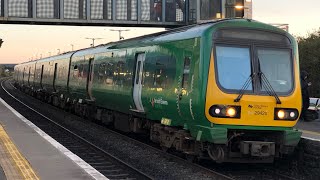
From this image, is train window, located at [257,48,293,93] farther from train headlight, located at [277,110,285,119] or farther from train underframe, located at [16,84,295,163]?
train underframe, located at [16,84,295,163]

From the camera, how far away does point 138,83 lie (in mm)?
13531

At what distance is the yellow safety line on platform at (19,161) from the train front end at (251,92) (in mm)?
3307

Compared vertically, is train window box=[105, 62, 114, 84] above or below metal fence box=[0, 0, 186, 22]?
below

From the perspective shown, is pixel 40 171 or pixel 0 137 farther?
pixel 0 137

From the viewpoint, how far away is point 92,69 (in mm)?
19344

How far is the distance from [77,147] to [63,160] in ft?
13.8

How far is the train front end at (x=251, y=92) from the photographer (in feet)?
Answer: 30.6

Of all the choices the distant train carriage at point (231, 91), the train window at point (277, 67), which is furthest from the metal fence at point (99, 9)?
the train window at point (277, 67)

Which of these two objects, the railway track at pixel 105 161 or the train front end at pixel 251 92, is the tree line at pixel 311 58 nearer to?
the railway track at pixel 105 161

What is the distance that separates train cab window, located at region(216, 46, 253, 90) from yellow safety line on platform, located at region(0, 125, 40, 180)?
3770mm

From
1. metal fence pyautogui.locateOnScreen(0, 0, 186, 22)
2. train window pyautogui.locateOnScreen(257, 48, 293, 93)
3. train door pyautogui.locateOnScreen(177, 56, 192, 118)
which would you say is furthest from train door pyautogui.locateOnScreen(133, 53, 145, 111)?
metal fence pyautogui.locateOnScreen(0, 0, 186, 22)

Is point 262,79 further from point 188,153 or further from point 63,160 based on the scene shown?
point 63,160

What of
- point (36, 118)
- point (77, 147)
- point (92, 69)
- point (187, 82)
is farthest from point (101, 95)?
point (187, 82)

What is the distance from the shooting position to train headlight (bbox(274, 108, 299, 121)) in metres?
9.61
